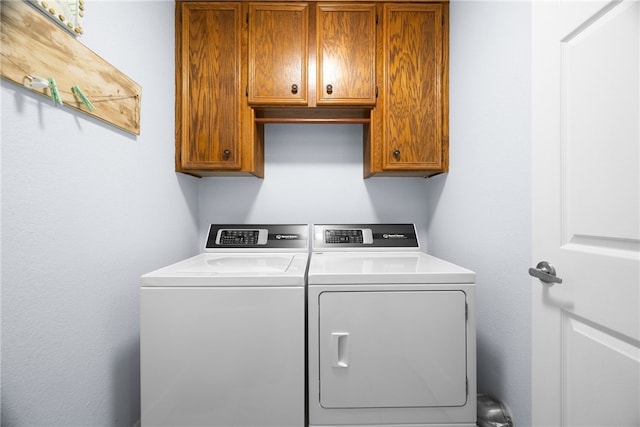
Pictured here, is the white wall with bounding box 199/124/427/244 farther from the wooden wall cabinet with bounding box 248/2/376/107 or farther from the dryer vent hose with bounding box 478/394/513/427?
the dryer vent hose with bounding box 478/394/513/427

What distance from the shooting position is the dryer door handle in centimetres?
109

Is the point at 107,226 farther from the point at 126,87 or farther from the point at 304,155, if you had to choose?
the point at 304,155

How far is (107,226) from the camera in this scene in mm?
1134

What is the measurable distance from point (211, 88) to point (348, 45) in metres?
0.87

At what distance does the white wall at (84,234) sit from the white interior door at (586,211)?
1.65 metres

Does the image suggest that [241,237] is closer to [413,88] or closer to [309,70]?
[309,70]

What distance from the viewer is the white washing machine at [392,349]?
1.08 metres

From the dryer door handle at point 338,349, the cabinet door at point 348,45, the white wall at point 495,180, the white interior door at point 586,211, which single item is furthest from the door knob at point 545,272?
the cabinet door at point 348,45

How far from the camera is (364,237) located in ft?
6.12

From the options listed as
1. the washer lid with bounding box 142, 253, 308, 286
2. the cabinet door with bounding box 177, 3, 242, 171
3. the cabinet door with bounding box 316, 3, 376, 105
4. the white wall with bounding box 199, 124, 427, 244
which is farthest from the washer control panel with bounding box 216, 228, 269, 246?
the cabinet door with bounding box 316, 3, 376, 105

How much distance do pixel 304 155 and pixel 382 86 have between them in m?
0.69

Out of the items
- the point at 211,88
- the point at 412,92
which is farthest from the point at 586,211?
the point at 211,88

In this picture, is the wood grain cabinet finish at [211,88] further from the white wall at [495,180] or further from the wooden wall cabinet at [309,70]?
the white wall at [495,180]

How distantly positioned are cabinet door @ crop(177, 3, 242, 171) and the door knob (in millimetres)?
1514
